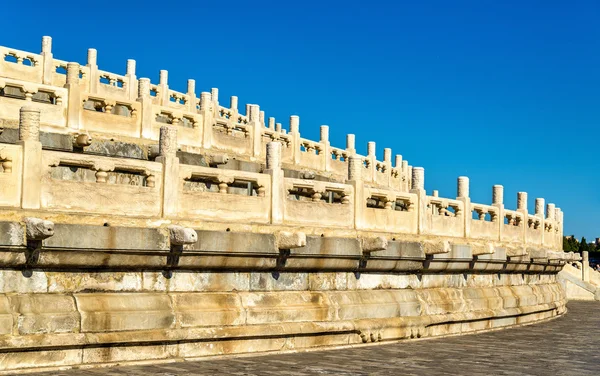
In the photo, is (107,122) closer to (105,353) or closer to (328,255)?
(328,255)

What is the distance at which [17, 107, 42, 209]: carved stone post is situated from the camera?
38.7ft

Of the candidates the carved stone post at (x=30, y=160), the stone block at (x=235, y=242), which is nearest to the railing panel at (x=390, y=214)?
the stone block at (x=235, y=242)

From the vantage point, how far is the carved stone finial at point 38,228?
36.0 feet

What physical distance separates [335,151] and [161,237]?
1560cm

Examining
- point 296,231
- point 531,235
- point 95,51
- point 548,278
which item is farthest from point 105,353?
point 95,51

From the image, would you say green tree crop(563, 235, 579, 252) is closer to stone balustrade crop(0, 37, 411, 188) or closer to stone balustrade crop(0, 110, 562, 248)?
stone balustrade crop(0, 37, 411, 188)

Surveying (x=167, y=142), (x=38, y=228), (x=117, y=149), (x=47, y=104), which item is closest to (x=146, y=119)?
(x=117, y=149)

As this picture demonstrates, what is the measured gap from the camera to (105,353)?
11930 mm

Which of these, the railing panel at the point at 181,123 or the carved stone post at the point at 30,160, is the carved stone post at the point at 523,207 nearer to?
the railing panel at the point at 181,123

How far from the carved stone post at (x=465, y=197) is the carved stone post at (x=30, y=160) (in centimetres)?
1152

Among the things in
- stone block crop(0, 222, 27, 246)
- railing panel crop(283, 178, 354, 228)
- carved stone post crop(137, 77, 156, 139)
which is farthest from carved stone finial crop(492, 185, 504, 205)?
stone block crop(0, 222, 27, 246)

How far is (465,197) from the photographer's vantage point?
20844 millimetres

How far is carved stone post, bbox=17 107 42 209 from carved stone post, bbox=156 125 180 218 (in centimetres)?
200

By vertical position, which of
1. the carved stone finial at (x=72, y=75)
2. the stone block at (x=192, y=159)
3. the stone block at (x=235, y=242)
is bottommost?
the stone block at (x=235, y=242)
